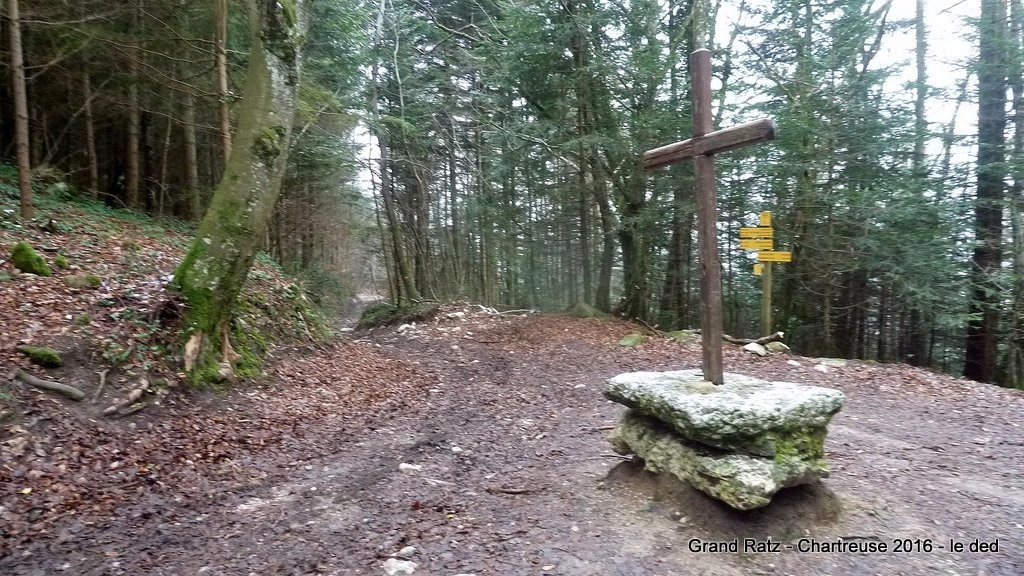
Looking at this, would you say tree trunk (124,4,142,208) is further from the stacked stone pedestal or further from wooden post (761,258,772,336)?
wooden post (761,258,772,336)

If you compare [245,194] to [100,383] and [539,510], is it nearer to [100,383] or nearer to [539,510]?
[100,383]

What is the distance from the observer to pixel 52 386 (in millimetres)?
4535

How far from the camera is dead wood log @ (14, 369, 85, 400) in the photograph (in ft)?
14.6

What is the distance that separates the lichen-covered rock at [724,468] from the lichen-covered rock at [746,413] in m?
0.08

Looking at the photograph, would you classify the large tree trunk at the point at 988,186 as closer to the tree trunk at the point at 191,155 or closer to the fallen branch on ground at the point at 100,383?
the fallen branch on ground at the point at 100,383

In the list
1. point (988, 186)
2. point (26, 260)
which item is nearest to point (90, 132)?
point (26, 260)

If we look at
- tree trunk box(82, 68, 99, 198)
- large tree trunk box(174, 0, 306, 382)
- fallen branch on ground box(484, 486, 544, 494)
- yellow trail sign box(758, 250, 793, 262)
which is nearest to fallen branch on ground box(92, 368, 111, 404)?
large tree trunk box(174, 0, 306, 382)

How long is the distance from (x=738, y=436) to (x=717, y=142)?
2191 millimetres

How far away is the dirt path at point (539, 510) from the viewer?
302 centimetres

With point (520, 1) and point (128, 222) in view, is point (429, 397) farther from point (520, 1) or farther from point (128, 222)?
point (520, 1)

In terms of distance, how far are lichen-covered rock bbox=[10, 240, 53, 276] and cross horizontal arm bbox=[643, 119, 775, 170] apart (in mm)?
7162

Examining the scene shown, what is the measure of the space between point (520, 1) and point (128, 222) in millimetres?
10413

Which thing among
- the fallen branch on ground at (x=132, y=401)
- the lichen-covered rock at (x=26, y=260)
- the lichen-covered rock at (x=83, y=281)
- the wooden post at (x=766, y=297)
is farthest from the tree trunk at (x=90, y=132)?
the wooden post at (x=766, y=297)

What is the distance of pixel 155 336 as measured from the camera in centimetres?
570
